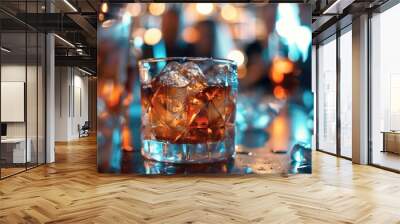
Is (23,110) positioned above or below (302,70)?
below

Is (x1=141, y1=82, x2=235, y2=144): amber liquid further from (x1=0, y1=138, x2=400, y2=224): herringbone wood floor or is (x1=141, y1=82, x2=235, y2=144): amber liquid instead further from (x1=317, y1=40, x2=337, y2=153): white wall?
(x1=317, y1=40, x2=337, y2=153): white wall

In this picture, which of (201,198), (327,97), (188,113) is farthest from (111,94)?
(327,97)

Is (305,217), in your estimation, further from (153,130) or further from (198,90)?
(153,130)

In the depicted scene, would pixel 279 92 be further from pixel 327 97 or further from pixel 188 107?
pixel 327 97

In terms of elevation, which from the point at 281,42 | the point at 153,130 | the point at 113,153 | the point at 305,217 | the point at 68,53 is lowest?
the point at 305,217

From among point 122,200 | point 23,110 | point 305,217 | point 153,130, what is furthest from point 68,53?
point 305,217

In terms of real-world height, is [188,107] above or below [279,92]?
below
